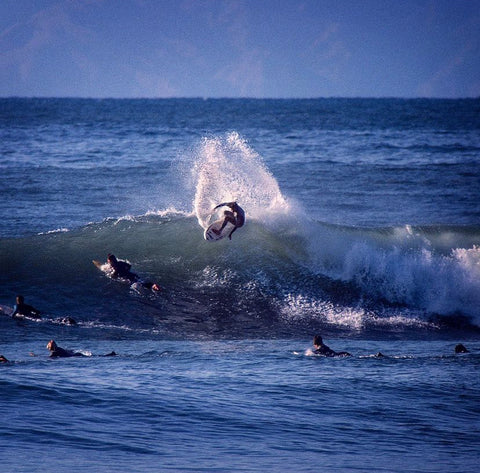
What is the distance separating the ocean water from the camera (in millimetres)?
9781

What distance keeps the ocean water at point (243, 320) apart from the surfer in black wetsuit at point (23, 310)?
0.24m

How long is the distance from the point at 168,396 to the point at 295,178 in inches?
1024

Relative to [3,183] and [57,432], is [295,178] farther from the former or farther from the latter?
[57,432]

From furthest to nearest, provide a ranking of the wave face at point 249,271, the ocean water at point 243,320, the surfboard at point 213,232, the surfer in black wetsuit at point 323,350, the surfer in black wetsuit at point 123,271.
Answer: the surfboard at point 213,232 < the surfer in black wetsuit at point 123,271 < the wave face at point 249,271 < the surfer in black wetsuit at point 323,350 < the ocean water at point 243,320

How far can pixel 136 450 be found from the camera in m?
9.38

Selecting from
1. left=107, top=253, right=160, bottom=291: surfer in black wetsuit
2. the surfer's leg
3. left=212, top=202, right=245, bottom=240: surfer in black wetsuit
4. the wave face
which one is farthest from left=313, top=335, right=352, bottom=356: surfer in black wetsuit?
left=107, top=253, right=160, bottom=291: surfer in black wetsuit

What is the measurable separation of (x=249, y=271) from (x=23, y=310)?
20.0 ft

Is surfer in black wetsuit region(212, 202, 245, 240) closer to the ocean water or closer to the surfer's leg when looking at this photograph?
the surfer's leg

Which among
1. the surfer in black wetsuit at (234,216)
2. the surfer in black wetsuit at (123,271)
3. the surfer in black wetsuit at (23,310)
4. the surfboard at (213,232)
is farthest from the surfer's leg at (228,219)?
the surfer in black wetsuit at (23,310)

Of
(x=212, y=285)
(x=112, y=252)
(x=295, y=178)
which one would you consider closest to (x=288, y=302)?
(x=212, y=285)

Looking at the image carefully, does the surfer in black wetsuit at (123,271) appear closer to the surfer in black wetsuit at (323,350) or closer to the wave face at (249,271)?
the wave face at (249,271)

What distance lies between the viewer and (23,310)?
16.6 meters

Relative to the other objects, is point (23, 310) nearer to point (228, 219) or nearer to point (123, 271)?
point (123, 271)

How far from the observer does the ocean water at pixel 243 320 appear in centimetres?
978
